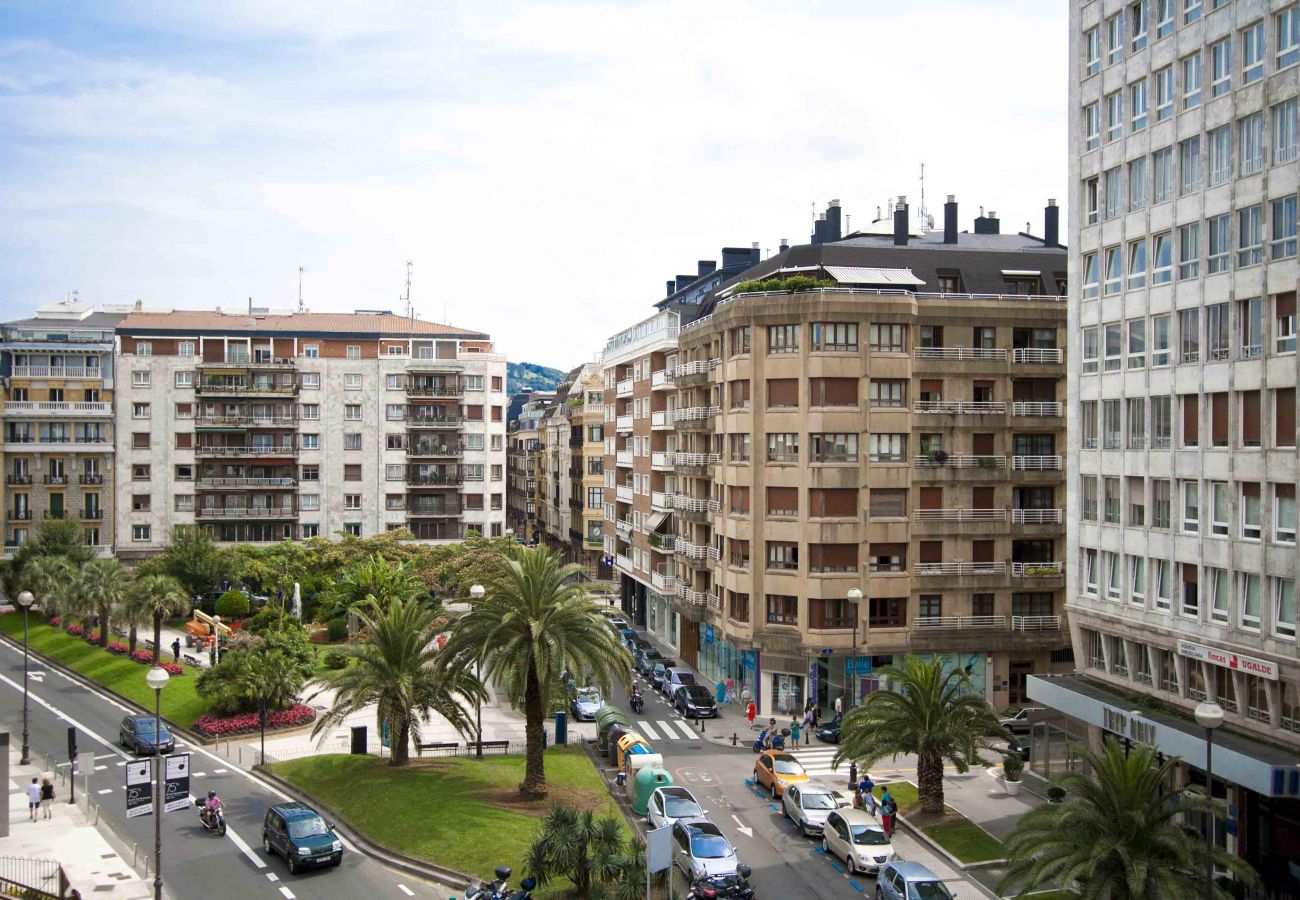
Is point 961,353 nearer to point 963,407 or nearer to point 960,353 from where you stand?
point 960,353

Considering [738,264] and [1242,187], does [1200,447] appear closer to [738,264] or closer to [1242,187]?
[1242,187]

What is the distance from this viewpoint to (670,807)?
3512cm

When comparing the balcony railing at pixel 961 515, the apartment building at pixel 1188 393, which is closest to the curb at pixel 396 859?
the apartment building at pixel 1188 393

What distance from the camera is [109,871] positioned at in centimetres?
3334

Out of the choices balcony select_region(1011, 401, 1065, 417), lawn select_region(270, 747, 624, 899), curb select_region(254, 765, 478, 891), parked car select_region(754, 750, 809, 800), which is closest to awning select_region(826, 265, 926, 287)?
balcony select_region(1011, 401, 1065, 417)

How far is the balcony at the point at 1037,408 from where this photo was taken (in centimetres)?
5559

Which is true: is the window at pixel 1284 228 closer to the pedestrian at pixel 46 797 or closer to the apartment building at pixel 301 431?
the pedestrian at pixel 46 797

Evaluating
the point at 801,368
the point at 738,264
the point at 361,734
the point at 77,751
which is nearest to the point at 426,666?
the point at 361,734

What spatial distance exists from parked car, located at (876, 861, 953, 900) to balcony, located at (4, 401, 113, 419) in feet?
246

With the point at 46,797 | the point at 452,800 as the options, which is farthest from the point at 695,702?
the point at 46,797

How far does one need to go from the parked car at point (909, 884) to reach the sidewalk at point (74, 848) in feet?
66.4

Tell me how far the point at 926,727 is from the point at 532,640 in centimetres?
1336

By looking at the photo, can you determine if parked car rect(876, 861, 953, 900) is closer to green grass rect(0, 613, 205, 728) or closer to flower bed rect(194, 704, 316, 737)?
flower bed rect(194, 704, 316, 737)

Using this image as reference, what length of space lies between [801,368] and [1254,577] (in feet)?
81.1
